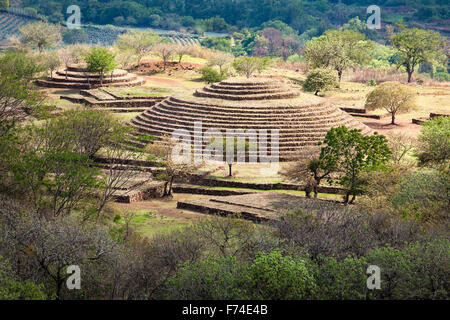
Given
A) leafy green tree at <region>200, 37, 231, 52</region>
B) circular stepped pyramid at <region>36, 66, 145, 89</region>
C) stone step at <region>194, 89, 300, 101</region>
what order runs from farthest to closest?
leafy green tree at <region>200, 37, 231, 52</region>
circular stepped pyramid at <region>36, 66, 145, 89</region>
stone step at <region>194, 89, 300, 101</region>

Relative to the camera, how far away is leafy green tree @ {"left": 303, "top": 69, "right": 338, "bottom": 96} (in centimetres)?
6494

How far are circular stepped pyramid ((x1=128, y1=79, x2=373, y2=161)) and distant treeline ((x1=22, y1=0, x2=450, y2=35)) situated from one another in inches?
4694

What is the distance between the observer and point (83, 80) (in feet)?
233

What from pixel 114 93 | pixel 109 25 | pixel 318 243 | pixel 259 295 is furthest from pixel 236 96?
pixel 109 25

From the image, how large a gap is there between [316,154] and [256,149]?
6.95 metres

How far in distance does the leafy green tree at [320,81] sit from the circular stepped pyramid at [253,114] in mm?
14573

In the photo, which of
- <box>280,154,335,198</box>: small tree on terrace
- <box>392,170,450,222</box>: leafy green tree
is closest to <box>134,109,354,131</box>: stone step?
<box>280,154,335,198</box>: small tree on terrace

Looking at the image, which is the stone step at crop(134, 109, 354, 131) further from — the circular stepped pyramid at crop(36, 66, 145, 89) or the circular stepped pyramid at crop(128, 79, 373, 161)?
the circular stepped pyramid at crop(36, 66, 145, 89)

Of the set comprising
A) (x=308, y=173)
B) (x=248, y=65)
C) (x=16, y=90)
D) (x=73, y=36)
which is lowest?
(x=308, y=173)

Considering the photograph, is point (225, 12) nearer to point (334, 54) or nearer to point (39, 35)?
point (39, 35)

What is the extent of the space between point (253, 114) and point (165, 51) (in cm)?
3933

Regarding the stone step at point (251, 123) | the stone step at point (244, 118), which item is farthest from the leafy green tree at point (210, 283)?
the stone step at point (244, 118)

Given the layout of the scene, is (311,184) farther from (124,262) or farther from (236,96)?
(124,262)

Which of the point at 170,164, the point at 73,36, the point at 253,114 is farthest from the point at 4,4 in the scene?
the point at 170,164
